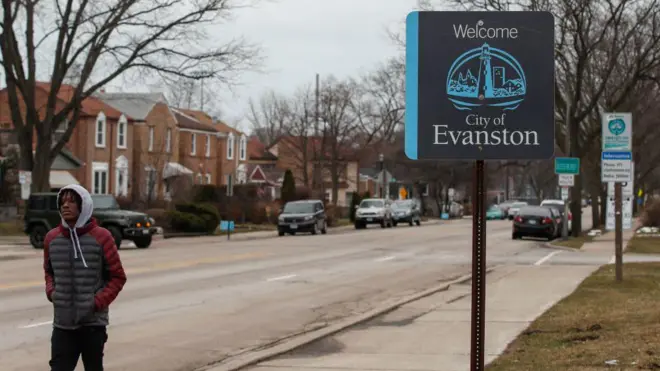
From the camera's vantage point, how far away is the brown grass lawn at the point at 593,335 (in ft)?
30.0

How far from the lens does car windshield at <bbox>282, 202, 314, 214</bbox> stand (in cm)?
4531

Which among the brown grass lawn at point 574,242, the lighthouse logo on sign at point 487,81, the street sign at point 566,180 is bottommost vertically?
A: the brown grass lawn at point 574,242

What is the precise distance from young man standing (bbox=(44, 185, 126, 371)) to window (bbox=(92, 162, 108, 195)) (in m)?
55.7

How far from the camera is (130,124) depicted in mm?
65500

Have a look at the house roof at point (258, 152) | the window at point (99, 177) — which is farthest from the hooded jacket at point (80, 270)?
the house roof at point (258, 152)

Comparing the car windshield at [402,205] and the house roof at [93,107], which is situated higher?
the house roof at [93,107]

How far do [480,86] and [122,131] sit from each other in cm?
6015

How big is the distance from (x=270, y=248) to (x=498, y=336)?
2093cm

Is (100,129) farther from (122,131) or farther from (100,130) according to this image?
(122,131)

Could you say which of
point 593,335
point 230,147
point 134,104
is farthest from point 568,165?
point 230,147

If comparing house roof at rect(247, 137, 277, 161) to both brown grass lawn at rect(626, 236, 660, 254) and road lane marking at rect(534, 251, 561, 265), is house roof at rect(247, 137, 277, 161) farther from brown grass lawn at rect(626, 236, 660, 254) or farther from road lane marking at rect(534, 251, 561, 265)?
road lane marking at rect(534, 251, 561, 265)

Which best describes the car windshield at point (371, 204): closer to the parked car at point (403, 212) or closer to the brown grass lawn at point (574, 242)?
the parked car at point (403, 212)

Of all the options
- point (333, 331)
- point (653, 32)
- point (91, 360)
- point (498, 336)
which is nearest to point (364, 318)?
point (333, 331)

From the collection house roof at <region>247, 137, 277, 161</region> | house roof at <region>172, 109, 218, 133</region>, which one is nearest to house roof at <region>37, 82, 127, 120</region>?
house roof at <region>172, 109, 218, 133</region>
